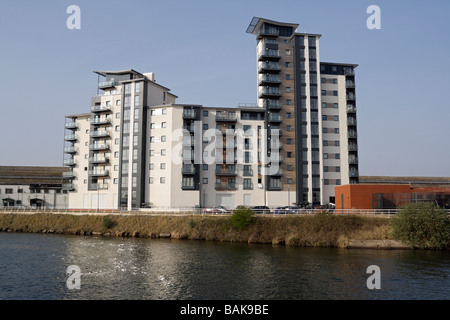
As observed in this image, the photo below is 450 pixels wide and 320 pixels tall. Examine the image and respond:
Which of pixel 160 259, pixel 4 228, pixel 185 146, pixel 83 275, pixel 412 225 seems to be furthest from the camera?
pixel 185 146

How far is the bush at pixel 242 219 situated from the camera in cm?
4984

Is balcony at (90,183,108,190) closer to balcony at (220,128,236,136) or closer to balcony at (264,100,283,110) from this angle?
balcony at (220,128,236,136)

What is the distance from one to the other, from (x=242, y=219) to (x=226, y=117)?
32.0 meters

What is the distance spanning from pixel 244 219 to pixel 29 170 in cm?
8656

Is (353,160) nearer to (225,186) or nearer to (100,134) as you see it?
(225,186)

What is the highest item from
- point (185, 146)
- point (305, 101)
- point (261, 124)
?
point (305, 101)

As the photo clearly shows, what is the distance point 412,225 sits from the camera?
1646 inches

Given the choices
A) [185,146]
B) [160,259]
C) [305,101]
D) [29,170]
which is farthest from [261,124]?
[29,170]

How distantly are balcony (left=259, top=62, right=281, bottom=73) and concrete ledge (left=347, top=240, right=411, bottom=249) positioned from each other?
45444mm

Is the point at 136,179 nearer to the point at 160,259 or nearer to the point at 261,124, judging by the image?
the point at 261,124

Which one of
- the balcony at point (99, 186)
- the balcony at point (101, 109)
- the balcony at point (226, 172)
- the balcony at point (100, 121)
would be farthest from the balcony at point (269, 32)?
the balcony at point (99, 186)

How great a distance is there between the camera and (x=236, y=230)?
165 feet

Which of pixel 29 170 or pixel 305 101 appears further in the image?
pixel 29 170

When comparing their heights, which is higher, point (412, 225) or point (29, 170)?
point (29, 170)
